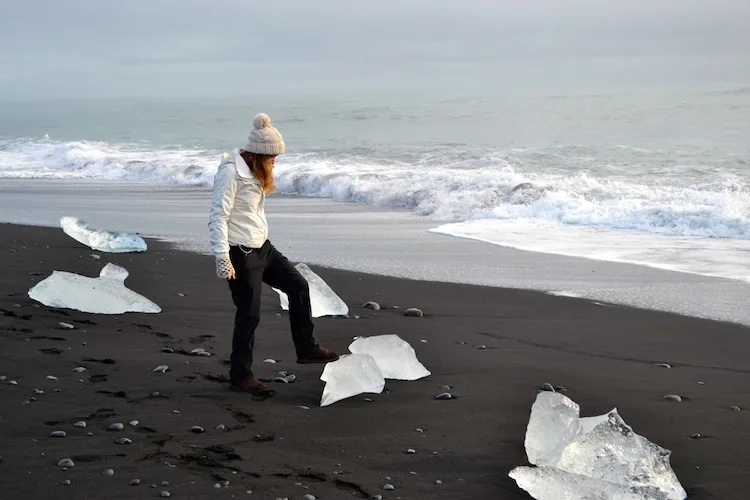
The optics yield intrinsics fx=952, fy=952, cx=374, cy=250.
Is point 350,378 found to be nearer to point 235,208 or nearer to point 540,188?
point 235,208

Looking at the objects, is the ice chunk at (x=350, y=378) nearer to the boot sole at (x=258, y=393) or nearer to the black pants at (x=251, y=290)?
the boot sole at (x=258, y=393)

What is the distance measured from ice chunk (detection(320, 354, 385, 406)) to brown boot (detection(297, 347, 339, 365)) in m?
0.59

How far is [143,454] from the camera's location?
4.63 m

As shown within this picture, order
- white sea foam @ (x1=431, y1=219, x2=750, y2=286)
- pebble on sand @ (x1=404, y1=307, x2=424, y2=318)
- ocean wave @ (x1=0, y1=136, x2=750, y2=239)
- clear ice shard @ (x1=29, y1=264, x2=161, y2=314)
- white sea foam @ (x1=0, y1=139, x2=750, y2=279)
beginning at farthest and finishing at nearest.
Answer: ocean wave @ (x1=0, y1=136, x2=750, y2=239) < white sea foam @ (x1=0, y1=139, x2=750, y2=279) < white sea foam @ (x1=431, y1=219, x2=750, y2=286) < pebble on sand @ (x1=404, y1=307, x2=424, y2=318) < clear ice shard @ (x1=29, y1=264, x2=161, y2=314)

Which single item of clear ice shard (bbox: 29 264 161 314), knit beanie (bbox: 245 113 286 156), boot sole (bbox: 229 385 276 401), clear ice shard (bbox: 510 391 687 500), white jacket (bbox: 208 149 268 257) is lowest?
boot sole (bbox: 229 385 276 401)

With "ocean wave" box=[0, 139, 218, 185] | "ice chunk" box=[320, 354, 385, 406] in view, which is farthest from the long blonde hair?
"ocean wave" box=[0, 139, 218, 185]

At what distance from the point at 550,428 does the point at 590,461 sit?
39 centimetres

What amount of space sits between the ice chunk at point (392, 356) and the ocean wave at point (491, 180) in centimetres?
907

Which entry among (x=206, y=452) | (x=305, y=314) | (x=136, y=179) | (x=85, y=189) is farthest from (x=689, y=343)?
(x=136, y=179)

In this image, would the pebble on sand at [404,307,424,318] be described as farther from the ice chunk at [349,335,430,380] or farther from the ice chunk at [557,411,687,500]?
the ice chunk at [557,411,687,500]

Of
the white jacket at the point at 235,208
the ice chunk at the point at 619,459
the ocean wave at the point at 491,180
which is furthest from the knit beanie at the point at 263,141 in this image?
the ocean wave at the point at 491,180

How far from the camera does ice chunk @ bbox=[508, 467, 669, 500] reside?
4242 mm

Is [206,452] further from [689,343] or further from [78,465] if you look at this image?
[689,343]

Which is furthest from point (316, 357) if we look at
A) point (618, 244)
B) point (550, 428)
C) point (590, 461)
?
point (618, 244)
